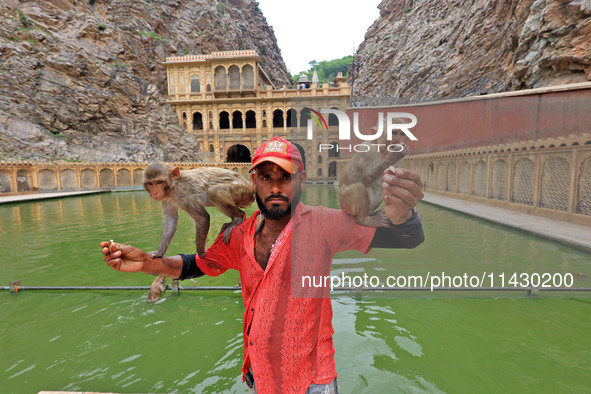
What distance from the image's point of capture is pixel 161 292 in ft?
16.0

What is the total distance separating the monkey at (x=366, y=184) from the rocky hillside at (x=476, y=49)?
1.70 ft

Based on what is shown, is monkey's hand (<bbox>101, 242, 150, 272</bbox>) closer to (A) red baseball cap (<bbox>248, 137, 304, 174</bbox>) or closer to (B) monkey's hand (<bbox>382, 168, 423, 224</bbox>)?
(A) red baseball cap (<bbox>248, 137, 304, 174</bbox>)

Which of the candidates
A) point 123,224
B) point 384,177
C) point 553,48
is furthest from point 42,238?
point 553,48

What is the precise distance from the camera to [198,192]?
90.7 inches

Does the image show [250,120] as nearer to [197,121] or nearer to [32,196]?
[197,121]

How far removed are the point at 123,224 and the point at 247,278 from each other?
37.3 feet

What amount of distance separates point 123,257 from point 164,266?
0.27 m

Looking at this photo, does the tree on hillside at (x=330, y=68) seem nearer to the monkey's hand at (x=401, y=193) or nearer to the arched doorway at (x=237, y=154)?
the arched doorway at (x=237, y=154)

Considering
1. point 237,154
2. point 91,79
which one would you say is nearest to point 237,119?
point 237,154

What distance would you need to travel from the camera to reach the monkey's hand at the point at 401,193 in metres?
1.31

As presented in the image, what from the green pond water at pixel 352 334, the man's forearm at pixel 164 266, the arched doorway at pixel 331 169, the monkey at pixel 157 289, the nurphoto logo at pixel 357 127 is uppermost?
the nurphoto logo at pixel 357 127

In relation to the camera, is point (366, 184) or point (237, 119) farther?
point (237, 119)

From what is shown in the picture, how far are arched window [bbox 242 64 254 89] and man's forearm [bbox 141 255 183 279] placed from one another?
39.9m

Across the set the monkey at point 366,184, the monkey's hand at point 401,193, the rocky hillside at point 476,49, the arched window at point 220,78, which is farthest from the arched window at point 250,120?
the monkey's hand at point 401,193
